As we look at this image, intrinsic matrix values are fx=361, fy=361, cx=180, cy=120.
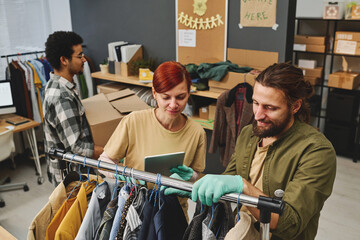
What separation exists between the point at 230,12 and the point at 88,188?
281 centimetres

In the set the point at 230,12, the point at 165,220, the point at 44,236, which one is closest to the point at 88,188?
the point at 44,236

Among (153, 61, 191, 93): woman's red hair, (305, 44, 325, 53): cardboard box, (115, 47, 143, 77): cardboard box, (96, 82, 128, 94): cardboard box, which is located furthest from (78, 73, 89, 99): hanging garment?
(153, 61, 191, 93): woman's red hair

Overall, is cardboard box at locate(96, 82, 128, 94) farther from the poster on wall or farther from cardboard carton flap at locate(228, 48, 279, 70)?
the poster on wall

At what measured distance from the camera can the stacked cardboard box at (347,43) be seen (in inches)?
173

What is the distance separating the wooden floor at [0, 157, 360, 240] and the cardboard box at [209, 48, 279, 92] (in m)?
1.50

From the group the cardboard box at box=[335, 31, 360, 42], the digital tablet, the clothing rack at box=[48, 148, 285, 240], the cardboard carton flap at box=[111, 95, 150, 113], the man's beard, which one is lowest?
the cardboard carton flap at box=[111, 95, 150, 113]

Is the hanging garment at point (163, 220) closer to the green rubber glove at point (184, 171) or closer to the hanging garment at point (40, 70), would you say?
the green rubber glove at point (184, 171)

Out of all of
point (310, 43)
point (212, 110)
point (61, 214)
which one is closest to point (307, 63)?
point (310, 43)

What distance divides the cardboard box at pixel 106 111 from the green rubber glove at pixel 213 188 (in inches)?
60.3

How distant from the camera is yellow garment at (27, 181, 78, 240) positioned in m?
1.36

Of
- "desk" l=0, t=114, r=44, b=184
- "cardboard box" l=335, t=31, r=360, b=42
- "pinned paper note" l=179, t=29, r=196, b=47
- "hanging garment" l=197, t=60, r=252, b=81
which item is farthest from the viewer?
"cardboard box" l=335, t=31, r=360, b=42

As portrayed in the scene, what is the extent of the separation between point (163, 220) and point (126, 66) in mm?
3430

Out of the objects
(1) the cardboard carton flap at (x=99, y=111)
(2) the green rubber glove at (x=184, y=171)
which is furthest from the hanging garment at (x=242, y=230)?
(1) the cardboard carton flap at (x=99, y=111)

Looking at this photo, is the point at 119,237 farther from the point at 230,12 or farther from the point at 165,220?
the point at 230,12
